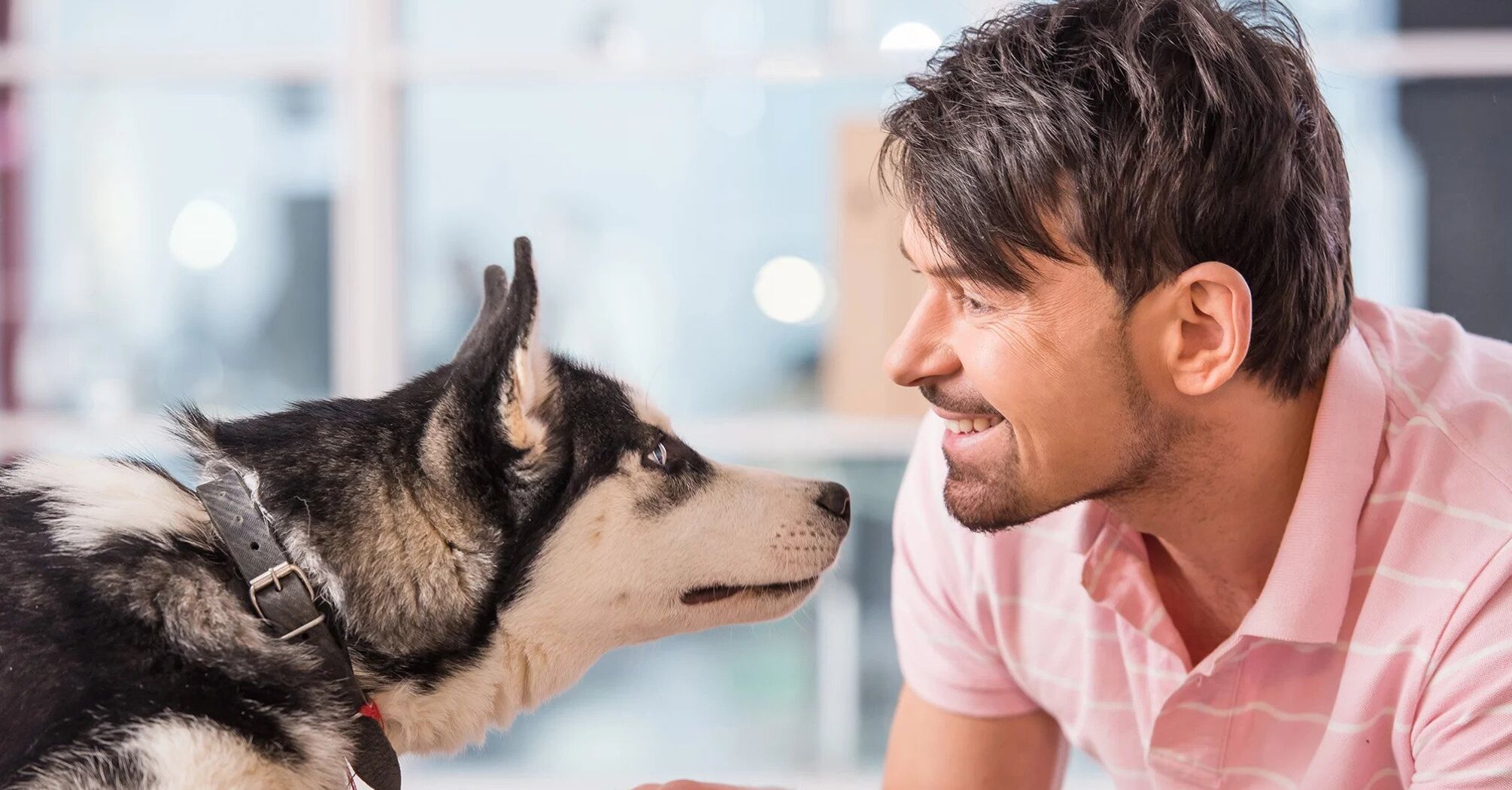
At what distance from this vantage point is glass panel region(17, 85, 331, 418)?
3.01 meters

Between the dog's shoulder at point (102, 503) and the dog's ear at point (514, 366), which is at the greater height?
the dog's ear at point (514, 366)

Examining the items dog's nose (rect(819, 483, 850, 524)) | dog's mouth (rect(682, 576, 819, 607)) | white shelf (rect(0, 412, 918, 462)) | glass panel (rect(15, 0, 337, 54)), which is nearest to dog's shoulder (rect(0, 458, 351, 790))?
dog's mouth (rect(682, 576, 819, 607))

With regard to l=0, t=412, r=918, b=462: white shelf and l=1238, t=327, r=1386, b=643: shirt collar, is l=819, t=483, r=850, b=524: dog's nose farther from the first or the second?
l=0, t=412, r=918, b=462: white shelf

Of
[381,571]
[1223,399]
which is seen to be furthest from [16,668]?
[1223,399]

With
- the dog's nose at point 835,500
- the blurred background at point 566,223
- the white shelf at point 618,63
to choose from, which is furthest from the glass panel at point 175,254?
the dog's nose at point 835,500

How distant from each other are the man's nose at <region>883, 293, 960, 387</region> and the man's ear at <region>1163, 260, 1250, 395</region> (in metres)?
0.24

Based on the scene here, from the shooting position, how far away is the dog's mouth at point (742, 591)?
1310 mm

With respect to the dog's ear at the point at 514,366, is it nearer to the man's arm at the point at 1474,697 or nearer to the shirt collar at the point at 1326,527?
the shirt collar at the point at 1326,527

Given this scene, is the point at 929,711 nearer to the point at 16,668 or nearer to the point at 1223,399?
the point at 1223,399

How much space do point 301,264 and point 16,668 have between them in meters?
2.20

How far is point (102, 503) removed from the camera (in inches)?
42.5

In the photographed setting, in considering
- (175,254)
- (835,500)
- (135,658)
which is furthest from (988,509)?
(175,254)

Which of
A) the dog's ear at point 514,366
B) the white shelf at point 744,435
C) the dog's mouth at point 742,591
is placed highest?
the dog's ear at point 514,366

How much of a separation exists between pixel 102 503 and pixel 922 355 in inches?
33.4
